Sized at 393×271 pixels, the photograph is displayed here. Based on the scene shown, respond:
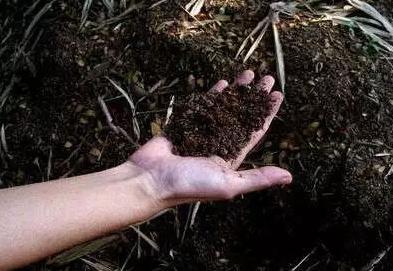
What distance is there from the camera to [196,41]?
2.62 meters

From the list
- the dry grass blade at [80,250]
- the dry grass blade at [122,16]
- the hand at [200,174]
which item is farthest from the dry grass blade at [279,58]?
the dry grass blade at [80,250]

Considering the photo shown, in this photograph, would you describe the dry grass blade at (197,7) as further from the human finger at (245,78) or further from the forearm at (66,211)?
the forearm at (66,211)

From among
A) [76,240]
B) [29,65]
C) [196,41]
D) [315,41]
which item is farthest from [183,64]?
[76,240]

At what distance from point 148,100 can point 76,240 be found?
2.67ft

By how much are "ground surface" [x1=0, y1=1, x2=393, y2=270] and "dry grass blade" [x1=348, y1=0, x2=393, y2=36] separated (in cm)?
11

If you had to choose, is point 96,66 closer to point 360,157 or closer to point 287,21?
point 287,21

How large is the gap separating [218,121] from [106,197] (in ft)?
1.93

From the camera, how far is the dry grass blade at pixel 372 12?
2.64m

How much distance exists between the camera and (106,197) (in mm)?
2182

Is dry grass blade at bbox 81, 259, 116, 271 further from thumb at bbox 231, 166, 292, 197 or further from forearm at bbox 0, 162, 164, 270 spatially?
thumb at bbox 231, 166, 292, 197

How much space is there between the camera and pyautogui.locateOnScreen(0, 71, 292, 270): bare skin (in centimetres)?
208

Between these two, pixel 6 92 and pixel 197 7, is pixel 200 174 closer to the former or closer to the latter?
pixel 197 7

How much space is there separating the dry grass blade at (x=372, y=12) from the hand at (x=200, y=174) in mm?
724

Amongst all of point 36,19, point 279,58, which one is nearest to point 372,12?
point 279,58
